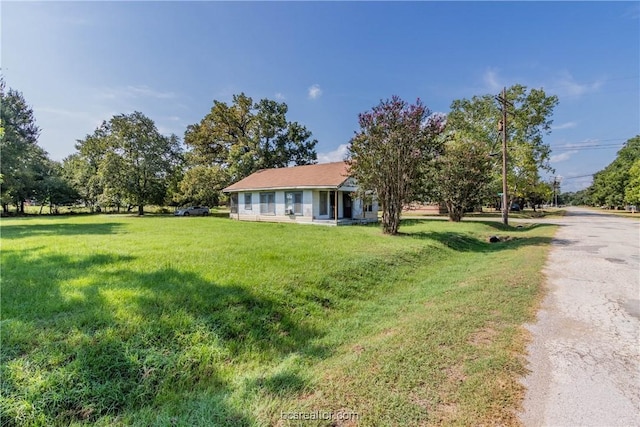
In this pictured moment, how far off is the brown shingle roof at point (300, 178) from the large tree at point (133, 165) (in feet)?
45.0

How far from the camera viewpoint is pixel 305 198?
1967 cm

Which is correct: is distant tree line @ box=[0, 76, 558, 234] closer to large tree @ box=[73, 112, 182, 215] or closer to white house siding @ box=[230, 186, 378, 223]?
large tree @ box=[73, 112, 182, 215]

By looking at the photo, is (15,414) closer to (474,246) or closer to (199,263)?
(199,263)

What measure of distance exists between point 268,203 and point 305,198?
3601mm

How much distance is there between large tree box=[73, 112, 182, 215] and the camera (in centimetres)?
3030

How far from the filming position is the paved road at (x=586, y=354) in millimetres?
2354

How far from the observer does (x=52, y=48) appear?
22.9ft

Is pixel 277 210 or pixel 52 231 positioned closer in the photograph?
pixel 52 231

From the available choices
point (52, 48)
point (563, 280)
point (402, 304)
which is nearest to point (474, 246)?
point (563, 280)

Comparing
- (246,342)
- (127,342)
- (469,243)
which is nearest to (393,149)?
(469,243)

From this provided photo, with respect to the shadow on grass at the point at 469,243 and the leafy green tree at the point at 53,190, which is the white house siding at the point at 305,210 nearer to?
the shadow on grass at the point at 469,243

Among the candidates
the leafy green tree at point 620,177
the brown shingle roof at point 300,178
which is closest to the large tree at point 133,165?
the brown shingle roof at point 300,178

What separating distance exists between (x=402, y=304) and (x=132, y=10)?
32.9 feet

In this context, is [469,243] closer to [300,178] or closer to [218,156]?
[300,178]
